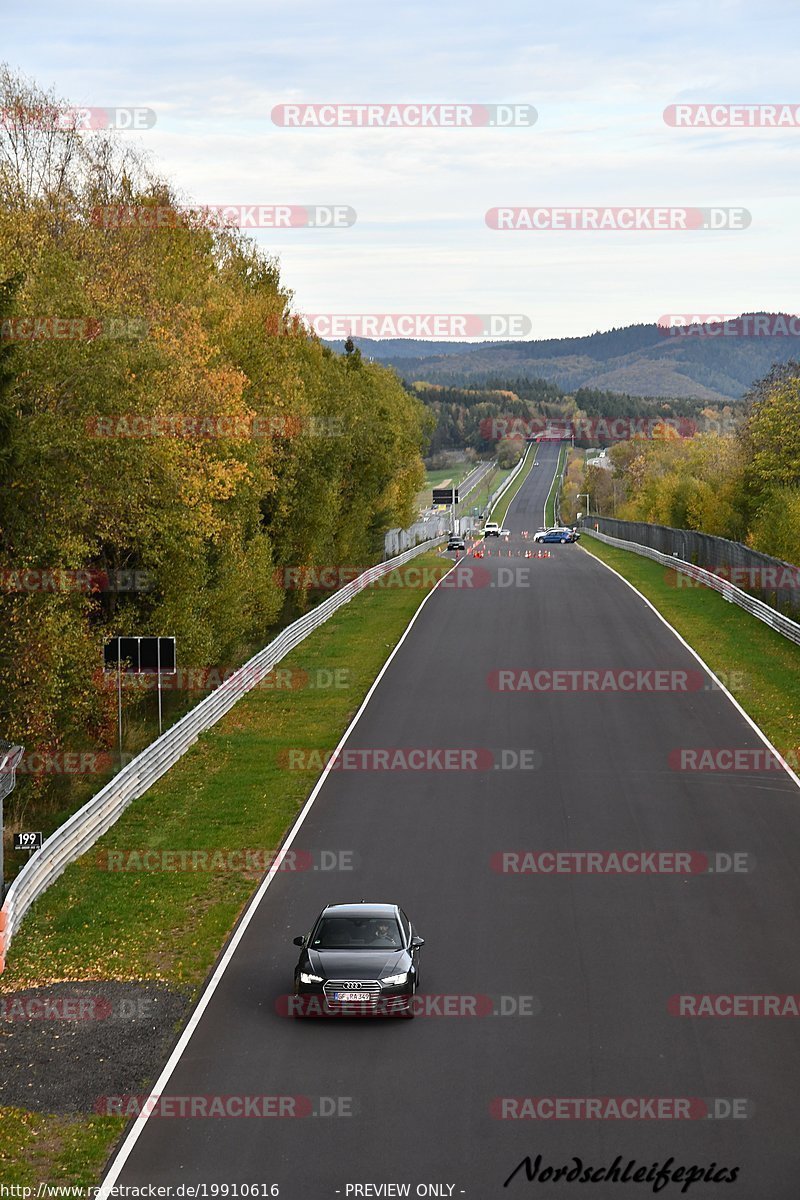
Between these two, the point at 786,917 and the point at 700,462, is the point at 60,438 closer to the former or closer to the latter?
the point at 786,917

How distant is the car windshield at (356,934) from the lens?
58.3 ft

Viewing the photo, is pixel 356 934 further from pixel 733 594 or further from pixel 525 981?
pixel 733 594

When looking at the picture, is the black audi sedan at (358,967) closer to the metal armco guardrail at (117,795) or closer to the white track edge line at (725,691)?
the metal armco guardrail at (117,795)

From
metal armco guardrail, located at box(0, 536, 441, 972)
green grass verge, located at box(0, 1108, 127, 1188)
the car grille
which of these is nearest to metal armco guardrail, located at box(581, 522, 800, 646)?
metal armco guardrail, located at box(0, 536, 441, 972)

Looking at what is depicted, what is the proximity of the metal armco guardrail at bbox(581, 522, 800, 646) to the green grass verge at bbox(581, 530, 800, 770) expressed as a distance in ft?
1.02

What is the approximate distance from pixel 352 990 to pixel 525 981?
111 inches

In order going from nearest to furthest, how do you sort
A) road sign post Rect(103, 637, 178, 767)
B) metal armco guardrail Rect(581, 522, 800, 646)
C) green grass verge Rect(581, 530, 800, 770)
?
road sign post Rect(103, 637, 178, 767), green grass verge Rect(581, 530, 800, 770), metal armco guardrail Rect(581, 522, 800, 646)

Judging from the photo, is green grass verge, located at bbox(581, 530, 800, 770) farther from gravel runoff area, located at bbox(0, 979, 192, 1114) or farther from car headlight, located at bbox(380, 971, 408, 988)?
gravel runoff area, located at bbox(0, 979, 192, 1114)

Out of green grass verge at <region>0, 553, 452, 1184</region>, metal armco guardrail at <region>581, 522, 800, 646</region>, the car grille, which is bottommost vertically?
green grass verge at <region>0, 553, 452, 1184</region>

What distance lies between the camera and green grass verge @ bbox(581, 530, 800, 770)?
35.1 meters

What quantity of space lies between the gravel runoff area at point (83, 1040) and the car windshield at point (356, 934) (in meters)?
2.12

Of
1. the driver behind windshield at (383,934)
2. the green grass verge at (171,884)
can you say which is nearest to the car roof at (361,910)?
the driver behind windshield at (383,934)

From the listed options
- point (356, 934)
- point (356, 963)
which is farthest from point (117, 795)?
point (356, 963)

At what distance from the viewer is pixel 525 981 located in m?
18.3
